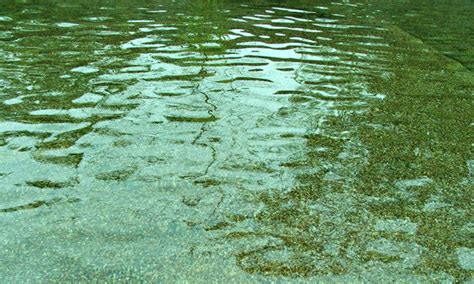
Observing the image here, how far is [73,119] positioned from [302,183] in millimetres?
1807

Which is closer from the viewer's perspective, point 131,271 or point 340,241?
point 131,271

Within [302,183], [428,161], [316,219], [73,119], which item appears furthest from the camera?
[73,119]

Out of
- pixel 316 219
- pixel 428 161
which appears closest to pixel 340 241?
pixel 316 219

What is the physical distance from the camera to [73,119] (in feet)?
11.9

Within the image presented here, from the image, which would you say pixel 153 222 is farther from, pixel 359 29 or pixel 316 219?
pixel 359 29

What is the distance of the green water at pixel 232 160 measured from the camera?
2.19 metres

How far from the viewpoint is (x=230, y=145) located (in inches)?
130

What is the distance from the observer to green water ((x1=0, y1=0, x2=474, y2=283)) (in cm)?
219

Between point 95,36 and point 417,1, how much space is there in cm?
746

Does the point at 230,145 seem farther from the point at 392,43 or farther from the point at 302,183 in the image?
the point at 392,43

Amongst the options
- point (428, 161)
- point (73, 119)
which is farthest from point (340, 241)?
point (73, 119)

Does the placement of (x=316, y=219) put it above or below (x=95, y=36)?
below

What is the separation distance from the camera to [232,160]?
3088mm

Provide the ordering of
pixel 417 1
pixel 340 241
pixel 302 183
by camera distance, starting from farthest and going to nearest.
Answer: pixel 417 1, pixel 302 183, pixel 340 241
